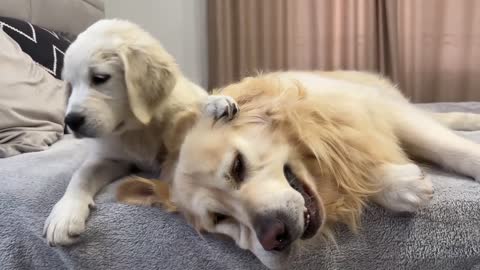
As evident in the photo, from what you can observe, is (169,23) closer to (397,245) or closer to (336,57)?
(336,57)

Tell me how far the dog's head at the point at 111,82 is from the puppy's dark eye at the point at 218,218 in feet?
0.99

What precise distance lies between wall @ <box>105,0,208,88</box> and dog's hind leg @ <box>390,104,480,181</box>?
2.09m

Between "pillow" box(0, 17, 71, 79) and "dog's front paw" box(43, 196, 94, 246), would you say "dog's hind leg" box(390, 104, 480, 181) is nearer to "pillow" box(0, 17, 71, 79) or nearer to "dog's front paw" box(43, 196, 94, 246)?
"dog's front paw" box(43, 196, 94, 246)

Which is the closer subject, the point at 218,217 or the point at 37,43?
the point at 218,217

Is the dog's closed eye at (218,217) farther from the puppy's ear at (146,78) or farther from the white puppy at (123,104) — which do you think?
the puppy's ear at (146,78)

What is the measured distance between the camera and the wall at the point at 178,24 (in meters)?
2.94

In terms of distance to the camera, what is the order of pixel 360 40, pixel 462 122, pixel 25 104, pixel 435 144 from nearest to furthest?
pixel 435 144 < pixel 25 104 < pixel 462 122 < pixel 360 40

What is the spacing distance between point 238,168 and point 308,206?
0.13m

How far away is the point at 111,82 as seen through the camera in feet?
3.45

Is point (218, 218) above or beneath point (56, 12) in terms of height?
beneath

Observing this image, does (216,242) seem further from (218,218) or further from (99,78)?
(99,78)

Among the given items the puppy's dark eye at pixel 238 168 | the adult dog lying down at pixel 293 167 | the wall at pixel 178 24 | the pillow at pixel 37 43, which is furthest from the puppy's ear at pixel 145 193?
the wall at pixel 178 24

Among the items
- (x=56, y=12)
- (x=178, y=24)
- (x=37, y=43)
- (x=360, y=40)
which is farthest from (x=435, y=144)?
(x=178, y=24)

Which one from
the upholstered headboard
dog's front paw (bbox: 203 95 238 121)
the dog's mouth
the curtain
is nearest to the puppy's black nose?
dog's front paw (bbox: 203 95 238 121)
